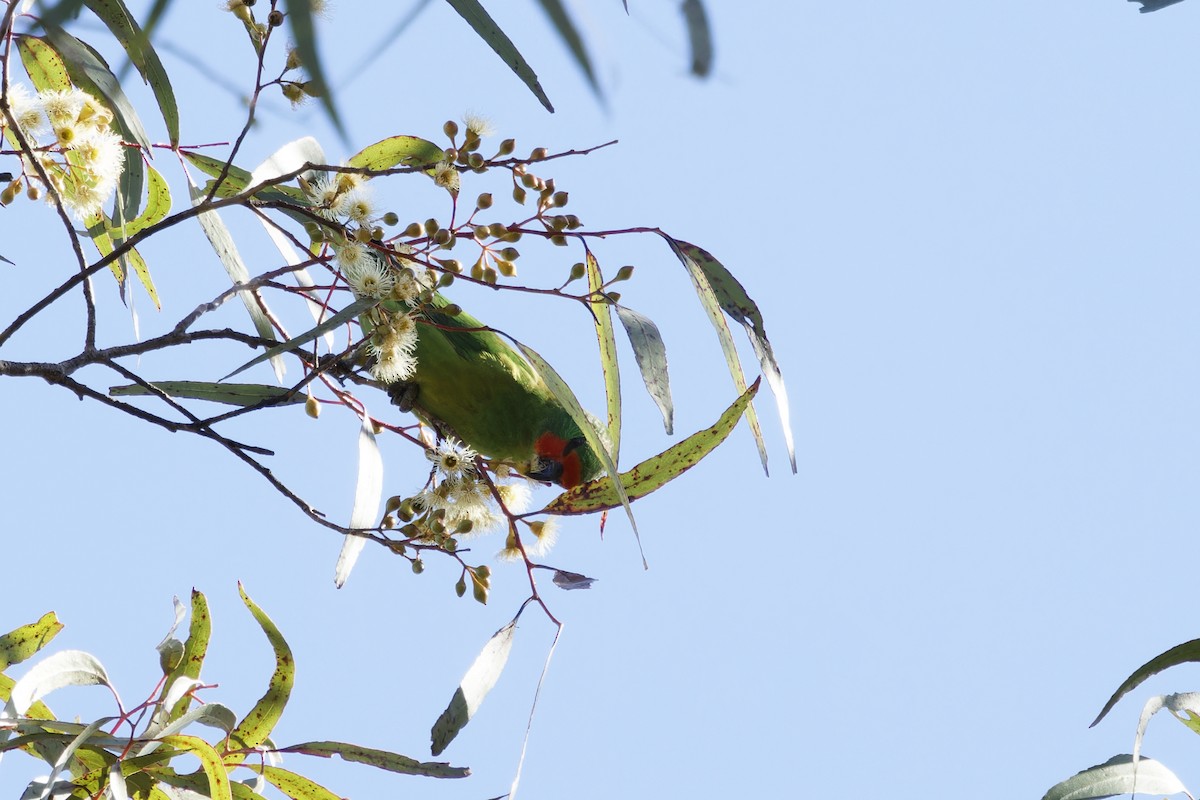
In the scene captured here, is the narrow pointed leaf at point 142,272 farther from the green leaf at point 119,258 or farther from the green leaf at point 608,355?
the green leaf at point 608,355

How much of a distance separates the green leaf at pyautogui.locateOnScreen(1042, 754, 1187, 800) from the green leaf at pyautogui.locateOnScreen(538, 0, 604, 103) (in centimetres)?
169

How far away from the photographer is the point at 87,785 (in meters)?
2.10

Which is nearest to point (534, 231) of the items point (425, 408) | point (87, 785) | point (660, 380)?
point (660, 380)

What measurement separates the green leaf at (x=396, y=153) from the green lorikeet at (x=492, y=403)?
84 cm

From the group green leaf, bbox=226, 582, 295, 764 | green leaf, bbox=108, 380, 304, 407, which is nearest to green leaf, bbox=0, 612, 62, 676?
green leaf, bbox=226, 582, 295, 764

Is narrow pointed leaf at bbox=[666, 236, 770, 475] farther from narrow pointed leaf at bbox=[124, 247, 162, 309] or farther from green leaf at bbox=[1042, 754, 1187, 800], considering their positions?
narrow pointed leaf at bbox=[124, 247, 162, 309]

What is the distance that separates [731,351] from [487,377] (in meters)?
1.38

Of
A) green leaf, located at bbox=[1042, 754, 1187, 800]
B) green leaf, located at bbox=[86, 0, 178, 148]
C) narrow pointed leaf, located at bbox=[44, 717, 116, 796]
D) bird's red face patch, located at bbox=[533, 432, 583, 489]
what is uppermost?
bird's red face patch, located at bbox=[533, 432, 583, 489]

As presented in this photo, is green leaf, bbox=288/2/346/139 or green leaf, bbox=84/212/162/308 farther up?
green leaf, bbox=84/212/162/308

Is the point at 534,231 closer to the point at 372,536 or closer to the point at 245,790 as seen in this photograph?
the point at 372,536

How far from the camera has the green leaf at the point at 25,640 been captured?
89.2 inches

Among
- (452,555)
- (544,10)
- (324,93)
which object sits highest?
(452,555)

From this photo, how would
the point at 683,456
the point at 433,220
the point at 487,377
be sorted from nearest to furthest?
the point at 433,220
the point at 683,456
the point at 487,377

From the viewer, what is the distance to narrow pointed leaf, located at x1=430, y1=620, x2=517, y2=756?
212 centimetres
